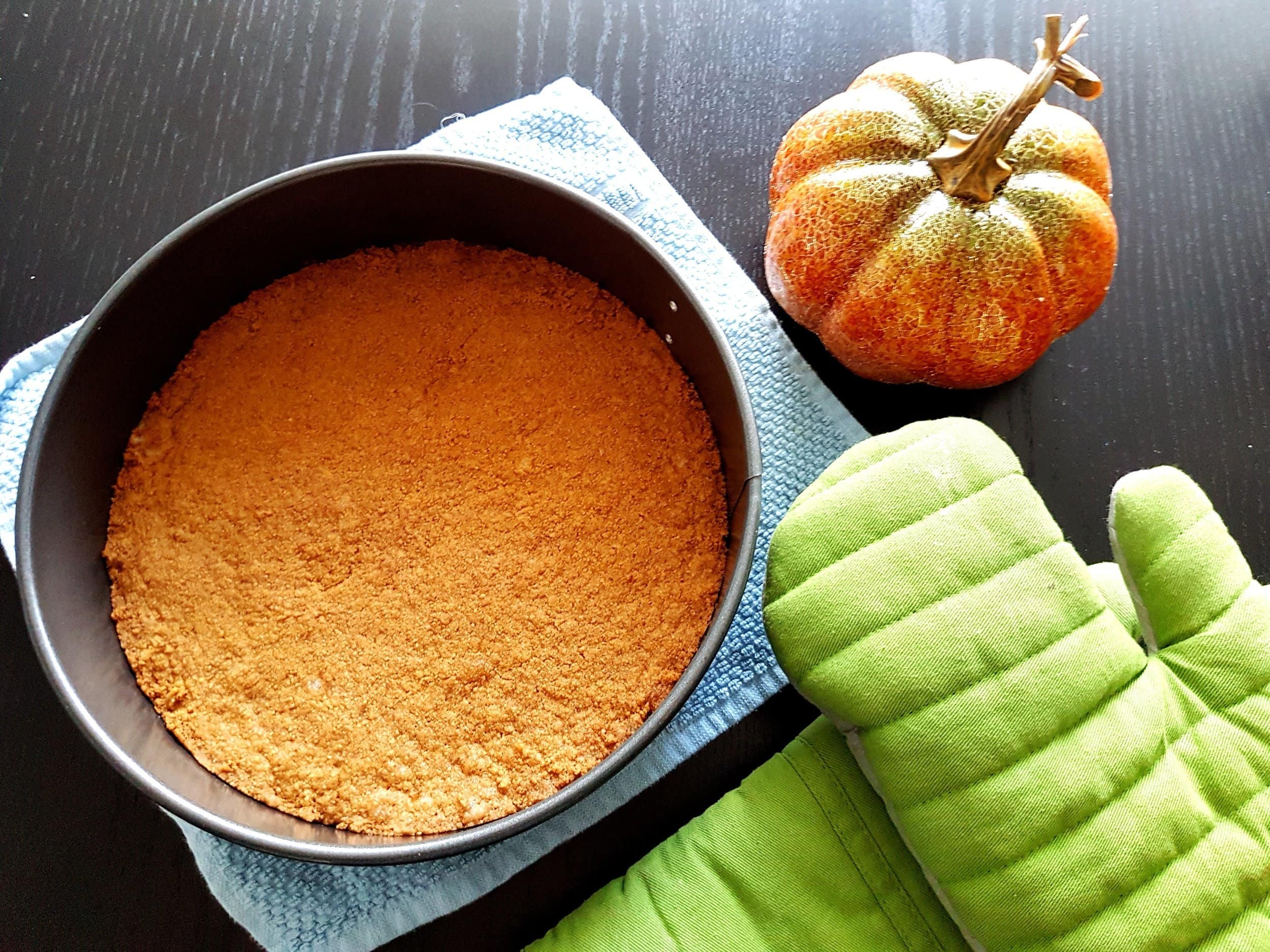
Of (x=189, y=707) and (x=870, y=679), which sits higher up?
(x=870, y=679)

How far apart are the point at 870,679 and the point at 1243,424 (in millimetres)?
346

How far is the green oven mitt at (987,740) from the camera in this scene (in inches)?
18.0

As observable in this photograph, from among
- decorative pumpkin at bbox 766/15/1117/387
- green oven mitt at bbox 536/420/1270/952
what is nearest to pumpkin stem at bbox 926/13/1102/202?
decorative pumpkin at bbox 766/15/1117/387

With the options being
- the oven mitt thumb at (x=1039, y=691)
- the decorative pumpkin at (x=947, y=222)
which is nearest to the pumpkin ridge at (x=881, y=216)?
the decorative pumpkin at (x=947, y=222)

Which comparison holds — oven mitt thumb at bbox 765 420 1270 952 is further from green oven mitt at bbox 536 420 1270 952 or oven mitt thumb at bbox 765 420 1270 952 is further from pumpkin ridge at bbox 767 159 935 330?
pumpkin ridge at bbox 767 159 935 330

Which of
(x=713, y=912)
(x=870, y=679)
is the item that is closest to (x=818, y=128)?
(x=870, y=679)

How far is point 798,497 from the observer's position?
52cm

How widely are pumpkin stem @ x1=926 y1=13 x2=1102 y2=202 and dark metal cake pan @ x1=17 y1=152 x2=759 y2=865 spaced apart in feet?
0.52

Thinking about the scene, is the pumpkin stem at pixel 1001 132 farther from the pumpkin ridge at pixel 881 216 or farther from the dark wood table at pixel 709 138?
the dark wood table at pixel 709 138

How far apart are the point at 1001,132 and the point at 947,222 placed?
0.05 meters

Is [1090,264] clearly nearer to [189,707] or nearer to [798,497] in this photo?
[798,497]

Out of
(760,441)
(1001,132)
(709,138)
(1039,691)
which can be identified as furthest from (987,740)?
(709,138)

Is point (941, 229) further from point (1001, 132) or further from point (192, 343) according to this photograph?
point (192, 343)

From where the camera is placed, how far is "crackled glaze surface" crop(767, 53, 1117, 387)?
0.51 m
